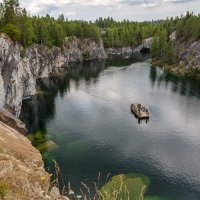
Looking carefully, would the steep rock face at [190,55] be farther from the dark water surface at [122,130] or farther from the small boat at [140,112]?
the small boat at [140,112]

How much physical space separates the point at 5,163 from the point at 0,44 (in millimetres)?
71225

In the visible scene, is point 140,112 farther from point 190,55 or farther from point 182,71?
point 190,55

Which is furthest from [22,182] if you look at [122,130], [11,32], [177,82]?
[177,82]

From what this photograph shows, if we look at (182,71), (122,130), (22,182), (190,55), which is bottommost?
(122,130)

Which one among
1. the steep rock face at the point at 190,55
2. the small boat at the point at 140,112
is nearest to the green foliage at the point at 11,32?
the small boat at the point at 140,112

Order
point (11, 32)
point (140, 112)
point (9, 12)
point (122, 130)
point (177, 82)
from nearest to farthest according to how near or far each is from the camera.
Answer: point (122, 130) → point (140, 112) → point (11, 32) → point (9, 12) → point (177, 82)

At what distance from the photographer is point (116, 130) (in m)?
93.2

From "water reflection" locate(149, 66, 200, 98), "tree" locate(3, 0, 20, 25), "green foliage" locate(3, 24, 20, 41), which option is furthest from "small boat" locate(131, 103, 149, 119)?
"tree" locate(3, 0, 20, 25)

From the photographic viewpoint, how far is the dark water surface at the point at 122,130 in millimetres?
68000

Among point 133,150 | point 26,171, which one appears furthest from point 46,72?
point 26,171

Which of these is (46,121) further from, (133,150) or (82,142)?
(133,150)

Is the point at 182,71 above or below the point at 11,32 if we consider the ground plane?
below

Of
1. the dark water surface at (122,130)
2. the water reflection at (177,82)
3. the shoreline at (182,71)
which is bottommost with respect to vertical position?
the dark water surface at (122,130)

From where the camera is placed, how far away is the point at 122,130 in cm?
9356
